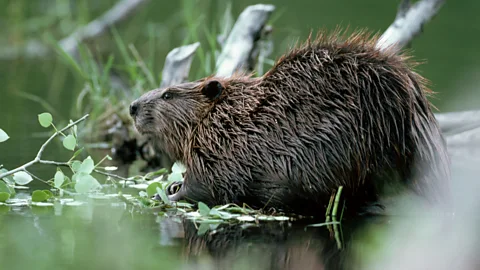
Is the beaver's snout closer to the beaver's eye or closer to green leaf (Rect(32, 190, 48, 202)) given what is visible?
the beaver's eye

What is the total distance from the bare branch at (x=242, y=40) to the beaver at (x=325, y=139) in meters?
1.72

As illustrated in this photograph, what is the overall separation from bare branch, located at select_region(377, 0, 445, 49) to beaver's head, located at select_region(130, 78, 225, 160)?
2.10 m

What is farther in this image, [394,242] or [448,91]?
[448,91]

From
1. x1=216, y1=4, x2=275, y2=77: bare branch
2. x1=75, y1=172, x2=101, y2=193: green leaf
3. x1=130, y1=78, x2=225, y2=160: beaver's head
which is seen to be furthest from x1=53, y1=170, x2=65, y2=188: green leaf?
x1=216, y1=4, x2=275, y2=77: bare branch

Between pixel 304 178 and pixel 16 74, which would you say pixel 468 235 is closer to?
pixel 304 178

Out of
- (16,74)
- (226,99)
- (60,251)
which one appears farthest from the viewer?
(16,74)

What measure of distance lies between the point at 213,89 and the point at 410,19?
7.67 feet

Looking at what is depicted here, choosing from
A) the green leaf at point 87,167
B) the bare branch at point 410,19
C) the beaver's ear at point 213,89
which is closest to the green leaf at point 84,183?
the green leaf at point 87,167

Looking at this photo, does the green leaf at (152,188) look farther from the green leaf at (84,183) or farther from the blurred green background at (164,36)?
the blurred green background at (164,36)

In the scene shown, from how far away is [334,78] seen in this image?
3859 millimetres

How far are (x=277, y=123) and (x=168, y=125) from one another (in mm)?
656

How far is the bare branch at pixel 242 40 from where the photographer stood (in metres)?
5.79

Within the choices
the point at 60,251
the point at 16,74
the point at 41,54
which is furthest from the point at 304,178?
the point at 41,54

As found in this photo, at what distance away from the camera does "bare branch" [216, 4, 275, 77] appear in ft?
19.0
